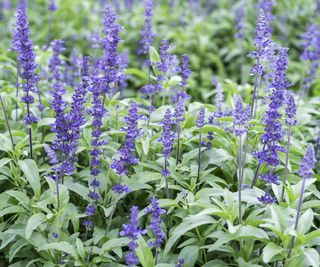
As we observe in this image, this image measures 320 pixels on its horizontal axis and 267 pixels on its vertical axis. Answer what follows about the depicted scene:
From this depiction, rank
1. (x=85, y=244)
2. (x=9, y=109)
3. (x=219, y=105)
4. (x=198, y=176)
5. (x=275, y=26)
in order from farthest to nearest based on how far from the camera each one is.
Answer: (x=275, y=26) < (x=9, y=109) < (x=219, y=105) < (x=198, y=176) < (x=85, y=244)

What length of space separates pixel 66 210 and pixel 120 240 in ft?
2.00

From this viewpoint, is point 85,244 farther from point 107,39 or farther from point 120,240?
point 107,39

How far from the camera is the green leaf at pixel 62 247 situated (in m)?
4.09

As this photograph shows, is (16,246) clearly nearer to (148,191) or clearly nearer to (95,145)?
(95,145)

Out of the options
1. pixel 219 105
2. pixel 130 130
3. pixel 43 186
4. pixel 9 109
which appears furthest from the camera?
pixel 9 109

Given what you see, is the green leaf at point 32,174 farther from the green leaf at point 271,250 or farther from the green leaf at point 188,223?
the green leaf at point 271,250

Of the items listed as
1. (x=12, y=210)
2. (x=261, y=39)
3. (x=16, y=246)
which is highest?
(x=261, y=39)

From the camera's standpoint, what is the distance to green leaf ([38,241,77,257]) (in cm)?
409

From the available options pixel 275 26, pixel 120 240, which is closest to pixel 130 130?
pixel 120 240

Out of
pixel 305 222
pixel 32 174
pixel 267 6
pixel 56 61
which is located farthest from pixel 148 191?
pixel 267 6

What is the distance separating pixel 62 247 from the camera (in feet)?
13.5

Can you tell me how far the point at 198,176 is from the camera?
497cm

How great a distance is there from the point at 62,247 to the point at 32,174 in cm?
84

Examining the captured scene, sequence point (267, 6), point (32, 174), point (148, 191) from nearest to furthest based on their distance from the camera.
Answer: point (32, 174), point (148, 191), point (267, 6)
